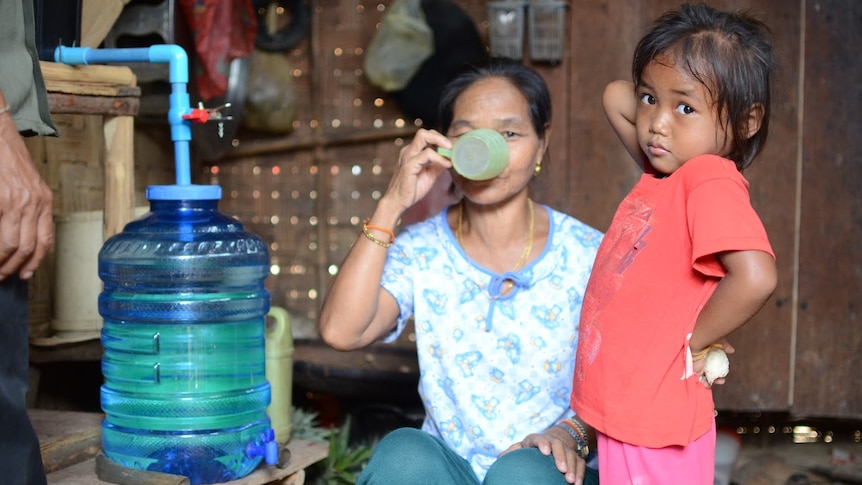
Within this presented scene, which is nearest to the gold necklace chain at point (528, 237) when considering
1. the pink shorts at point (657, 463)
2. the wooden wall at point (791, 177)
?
the pink shorts at point (657, 463)

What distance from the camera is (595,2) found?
374cm

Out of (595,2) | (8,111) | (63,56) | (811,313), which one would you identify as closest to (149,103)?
(63,56)

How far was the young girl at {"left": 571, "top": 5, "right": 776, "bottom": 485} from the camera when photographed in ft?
5.71

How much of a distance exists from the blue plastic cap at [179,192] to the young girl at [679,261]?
1.01m

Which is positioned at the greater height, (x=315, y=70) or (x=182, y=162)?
(x=315, y=70)

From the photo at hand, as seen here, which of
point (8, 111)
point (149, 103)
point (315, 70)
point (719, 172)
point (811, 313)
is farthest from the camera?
point (315, 70)

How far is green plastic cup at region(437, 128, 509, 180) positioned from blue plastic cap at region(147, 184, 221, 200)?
2.04 ft

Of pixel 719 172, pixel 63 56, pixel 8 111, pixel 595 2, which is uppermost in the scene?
pixel 595 2

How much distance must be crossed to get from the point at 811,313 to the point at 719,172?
7.17 ft

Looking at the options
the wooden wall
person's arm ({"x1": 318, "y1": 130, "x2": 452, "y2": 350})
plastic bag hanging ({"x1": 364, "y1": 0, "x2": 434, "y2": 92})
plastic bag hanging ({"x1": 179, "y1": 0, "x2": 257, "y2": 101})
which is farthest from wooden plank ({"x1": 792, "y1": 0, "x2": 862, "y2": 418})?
plastic bag hanging ({"x1": 179, "y1": 0, "x2": 257, "y2": 101})

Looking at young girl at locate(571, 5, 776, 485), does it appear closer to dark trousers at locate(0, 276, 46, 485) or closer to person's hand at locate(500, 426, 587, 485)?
person's hand at locate(500, 426, 587, 485)

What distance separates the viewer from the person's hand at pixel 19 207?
61.8 inches

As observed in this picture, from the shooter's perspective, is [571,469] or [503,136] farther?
[503,136]

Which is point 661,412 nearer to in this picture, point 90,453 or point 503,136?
point 503,136
